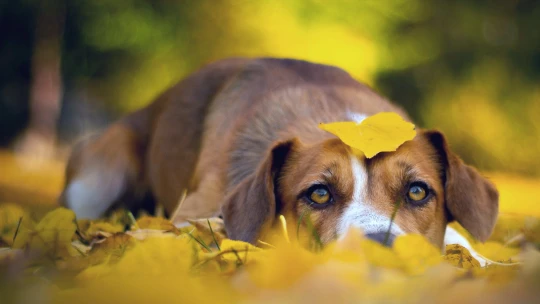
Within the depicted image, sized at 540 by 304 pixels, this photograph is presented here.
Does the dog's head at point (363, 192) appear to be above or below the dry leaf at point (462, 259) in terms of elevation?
above

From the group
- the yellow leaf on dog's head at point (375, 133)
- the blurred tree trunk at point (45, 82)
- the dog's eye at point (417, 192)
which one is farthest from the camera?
the blurred tree trunk at point (45, 82)

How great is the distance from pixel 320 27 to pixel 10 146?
23.9ft

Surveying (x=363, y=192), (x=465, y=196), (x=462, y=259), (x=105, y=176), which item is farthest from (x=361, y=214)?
(x=105, y=176)

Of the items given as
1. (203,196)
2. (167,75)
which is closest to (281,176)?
(203,196)

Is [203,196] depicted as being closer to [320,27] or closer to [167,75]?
[320,27]

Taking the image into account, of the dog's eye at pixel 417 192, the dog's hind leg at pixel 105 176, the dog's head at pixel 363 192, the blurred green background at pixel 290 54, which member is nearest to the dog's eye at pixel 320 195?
the dog's head at pixel 363 192

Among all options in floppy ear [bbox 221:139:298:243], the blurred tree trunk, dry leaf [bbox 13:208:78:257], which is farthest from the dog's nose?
the blurred tree trunk

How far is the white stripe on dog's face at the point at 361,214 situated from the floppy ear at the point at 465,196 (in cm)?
44

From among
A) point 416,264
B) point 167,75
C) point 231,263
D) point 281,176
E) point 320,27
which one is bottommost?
point 231,263

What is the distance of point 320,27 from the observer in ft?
39.3

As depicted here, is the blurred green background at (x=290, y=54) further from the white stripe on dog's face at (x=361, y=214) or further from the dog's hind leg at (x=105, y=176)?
→ the white stripe on dog's face at (x=361, y=214)

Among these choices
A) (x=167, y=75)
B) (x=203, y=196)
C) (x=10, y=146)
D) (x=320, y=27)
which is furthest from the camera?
(x=10, y=146)

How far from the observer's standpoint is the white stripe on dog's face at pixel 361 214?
2.13 meters

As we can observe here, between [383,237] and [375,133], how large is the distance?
0.51m
